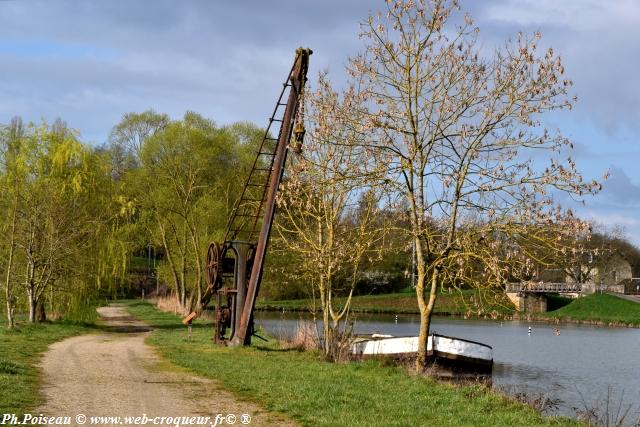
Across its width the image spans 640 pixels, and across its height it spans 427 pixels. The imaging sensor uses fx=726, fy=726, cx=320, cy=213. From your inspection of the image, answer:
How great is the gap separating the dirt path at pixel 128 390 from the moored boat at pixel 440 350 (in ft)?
23.5

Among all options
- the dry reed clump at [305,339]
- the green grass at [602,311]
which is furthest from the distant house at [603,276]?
the dry reed clump at [305,339]

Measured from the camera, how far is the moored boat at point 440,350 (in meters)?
22.5

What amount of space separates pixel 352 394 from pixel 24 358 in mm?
8709

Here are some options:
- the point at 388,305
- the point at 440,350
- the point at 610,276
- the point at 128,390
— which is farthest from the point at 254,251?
the point at 610,276

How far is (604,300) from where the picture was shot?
66.3m

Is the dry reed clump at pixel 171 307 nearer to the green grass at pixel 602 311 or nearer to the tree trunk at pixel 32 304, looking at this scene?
the tree trunk at pixel 32 304

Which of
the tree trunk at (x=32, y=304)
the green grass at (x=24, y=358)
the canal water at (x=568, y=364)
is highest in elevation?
the tree trunk at (x=32, y=304)

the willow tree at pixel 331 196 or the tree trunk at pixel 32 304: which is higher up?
the willow tree at pixel 331 196

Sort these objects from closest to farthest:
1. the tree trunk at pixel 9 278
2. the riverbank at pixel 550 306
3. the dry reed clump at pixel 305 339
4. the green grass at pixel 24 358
→ the green grass at pixel 24 358, the dry reed clump at pixel 305 339, the tree trunk at pixel 9 278, the riverbank at pixel 550 306

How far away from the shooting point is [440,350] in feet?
74.2

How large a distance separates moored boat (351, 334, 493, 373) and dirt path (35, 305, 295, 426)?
7148 millimetres

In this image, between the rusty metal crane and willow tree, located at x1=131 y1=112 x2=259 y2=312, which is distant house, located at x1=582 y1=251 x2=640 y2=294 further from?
the rusty metal crane

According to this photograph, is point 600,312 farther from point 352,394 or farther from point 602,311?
point 352,394

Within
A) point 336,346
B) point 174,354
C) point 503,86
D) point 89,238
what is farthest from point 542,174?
point 89,238
